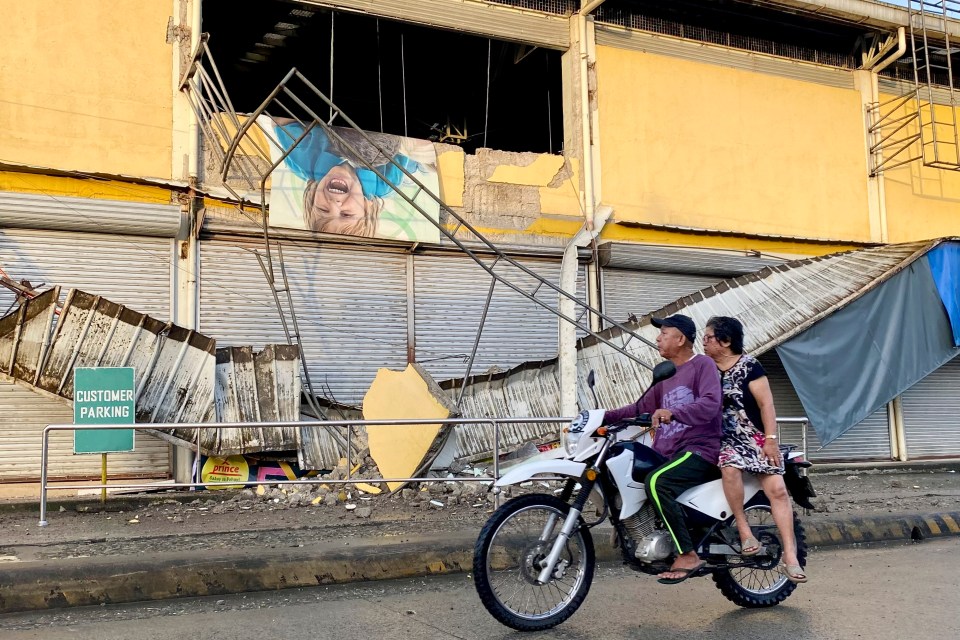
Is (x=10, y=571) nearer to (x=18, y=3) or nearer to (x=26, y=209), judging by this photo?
(x=26, y=209)

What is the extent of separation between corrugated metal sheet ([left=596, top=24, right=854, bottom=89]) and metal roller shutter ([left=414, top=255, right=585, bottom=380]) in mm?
3830

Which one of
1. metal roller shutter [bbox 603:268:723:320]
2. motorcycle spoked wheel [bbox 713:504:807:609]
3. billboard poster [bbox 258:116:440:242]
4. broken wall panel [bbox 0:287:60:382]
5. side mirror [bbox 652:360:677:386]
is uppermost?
billboard poster [bbox 258:116:440:242]

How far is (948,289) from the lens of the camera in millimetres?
13383

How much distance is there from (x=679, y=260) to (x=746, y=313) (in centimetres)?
165

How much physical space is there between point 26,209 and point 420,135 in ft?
23.8

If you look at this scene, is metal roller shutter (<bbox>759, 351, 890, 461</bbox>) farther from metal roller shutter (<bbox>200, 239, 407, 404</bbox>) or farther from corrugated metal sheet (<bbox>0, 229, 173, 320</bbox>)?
corrugated metal sheet (<bbox>0, 229, 173, 320</bbox>)

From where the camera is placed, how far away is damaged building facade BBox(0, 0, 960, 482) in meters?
9.95

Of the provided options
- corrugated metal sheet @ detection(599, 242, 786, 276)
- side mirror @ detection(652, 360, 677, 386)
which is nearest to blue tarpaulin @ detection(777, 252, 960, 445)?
corrugated metal sheet @ detection(599, 242, 786, 276)

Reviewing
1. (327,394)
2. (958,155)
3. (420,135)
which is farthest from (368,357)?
(958,155)

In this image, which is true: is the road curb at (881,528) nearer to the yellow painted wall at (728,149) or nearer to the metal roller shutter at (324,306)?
the metal roller shutter at (324,306)

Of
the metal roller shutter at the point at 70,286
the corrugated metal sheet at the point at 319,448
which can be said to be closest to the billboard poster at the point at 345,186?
the metal roller shutter at the point at 70,286

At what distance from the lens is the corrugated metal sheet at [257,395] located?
9445mm

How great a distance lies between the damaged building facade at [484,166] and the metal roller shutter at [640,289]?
0.04 m

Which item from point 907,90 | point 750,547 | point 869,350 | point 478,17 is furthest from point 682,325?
point 907,90
